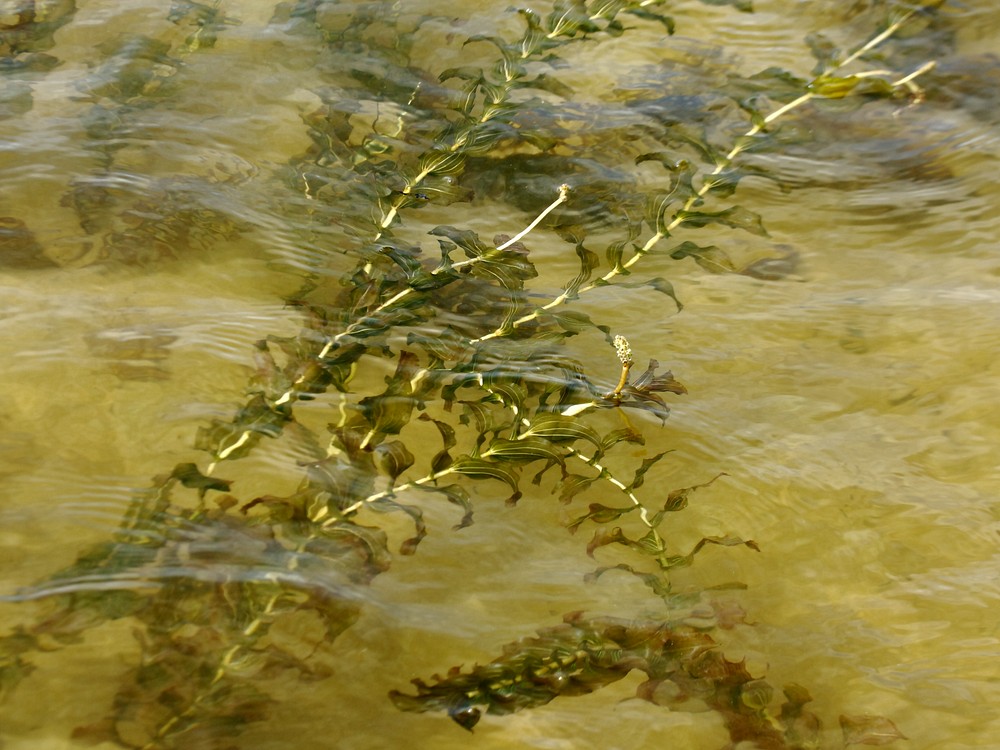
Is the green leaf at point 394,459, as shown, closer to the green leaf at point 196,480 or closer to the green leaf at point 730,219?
the green leaf at point 196,480

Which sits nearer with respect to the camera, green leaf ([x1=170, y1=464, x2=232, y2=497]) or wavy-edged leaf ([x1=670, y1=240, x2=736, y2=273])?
green leaf ([x1=170, y1=464, x2=232, y2=497])

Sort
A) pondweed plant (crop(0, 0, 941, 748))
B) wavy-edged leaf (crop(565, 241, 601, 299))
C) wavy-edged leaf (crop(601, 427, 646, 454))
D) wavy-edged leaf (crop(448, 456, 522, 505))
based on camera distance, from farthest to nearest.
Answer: wavy-edged leaf (crop(565, 241, 601, 299))
wavy-edged leaf (crop(601, 427, 646, 454))
wavy-edged leaf (crop(448, 456, 522, 505))
pondweed plant (crop(0, 0, 941, 748))

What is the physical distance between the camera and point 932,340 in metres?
2.84

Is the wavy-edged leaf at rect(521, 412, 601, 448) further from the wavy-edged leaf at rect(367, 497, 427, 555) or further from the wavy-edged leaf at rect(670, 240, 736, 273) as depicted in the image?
the wavy-edged leaf at rect(670, 240, 736, 273)

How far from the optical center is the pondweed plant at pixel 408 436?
1917 mm

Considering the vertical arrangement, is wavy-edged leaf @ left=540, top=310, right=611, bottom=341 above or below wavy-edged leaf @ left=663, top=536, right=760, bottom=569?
above

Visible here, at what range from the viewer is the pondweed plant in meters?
1.92

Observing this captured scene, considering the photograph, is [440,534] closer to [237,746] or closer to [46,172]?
[237,746]

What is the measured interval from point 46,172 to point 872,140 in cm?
319

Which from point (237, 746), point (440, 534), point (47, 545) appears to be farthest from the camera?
point (440, 534)

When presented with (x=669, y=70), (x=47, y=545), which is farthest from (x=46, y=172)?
(x=669, y=70)

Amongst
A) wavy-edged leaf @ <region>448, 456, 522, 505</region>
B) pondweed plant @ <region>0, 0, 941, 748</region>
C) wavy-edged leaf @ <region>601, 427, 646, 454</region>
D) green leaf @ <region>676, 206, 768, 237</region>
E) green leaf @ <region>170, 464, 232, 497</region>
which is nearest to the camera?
pondweed plant @ <region>0, 0, 941, 748</region>

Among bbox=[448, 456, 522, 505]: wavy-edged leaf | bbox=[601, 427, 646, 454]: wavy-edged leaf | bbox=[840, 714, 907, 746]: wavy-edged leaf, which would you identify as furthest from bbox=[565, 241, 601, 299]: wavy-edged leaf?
bbox=[840, 714, 907, 746]: wavy-edged leaf

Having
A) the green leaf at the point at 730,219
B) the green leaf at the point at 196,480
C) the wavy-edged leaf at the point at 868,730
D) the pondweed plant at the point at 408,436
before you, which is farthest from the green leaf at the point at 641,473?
the green leaf at the point at 196,480
